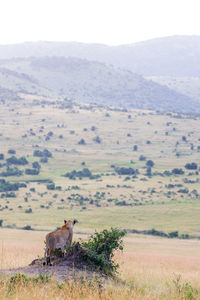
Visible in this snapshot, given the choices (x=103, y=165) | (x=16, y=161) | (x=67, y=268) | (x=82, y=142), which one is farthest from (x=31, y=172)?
(x=67, y=268)

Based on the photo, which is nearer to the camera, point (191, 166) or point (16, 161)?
point (191, 166)

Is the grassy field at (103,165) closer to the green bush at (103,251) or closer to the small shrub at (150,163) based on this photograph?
the small shrub at (150,163)

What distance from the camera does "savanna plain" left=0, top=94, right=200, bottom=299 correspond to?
13.9 meters

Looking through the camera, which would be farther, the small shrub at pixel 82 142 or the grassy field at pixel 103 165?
the small shrub at pixel 82 142

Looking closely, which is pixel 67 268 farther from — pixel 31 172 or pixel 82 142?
pixel 82 142

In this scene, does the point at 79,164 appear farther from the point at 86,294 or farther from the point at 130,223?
the point at 86,294

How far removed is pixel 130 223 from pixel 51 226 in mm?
9131

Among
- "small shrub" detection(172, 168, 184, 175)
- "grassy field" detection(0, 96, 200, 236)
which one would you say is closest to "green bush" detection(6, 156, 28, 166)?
"grassy field" detection(0, 96, 200, 236)

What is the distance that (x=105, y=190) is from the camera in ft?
273

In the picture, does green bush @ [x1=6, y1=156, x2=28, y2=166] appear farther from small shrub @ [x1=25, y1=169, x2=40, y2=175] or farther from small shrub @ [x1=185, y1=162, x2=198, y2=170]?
small shrub @ [x1=185, y1=162, x2=198, y2=170]

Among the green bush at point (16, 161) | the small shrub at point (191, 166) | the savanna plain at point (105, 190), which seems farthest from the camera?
the green bush at point (16, 161)

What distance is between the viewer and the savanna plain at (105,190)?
13941mm

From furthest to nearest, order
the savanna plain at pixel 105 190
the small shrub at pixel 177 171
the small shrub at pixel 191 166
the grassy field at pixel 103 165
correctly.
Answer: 1. the small shrub at pixel 191 166
2. the small shrub at pixel 177 171
3. the grassy field at pixel 103 165
4. the savanna plain at pixel 105 190

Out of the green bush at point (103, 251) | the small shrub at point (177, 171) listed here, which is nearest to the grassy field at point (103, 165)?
Result: the small shrub at point (177, 171)
